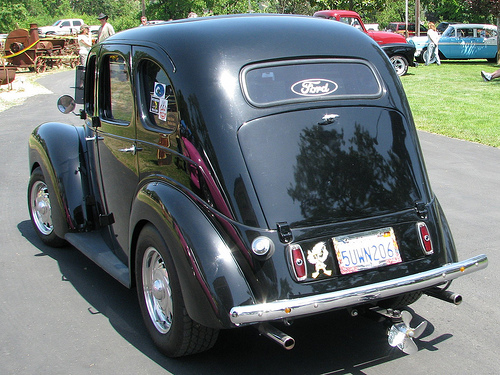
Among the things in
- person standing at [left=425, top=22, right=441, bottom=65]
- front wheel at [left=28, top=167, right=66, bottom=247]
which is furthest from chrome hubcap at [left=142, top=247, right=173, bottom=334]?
person standing at [left=425, top=22, right=441, bottom=65]

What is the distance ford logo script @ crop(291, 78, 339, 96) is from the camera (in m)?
3.65

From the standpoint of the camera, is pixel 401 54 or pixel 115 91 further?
pixel 401 54

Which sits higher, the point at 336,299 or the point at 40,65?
the point at 336,299

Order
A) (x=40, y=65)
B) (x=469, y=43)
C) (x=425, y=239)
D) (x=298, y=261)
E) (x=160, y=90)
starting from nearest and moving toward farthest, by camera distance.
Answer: (x=298, y=261) < (x=425, y=239) < (x=160, y=90) < (x=469, y=43) < (x=40, y=65)

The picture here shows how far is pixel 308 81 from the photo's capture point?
3.69 m

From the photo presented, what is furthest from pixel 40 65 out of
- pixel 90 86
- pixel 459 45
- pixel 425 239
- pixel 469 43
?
pixel 425 239

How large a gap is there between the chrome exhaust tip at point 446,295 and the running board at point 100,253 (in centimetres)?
196

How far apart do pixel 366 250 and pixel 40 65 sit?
2721 centimetres

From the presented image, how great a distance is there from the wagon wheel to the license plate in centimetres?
2667

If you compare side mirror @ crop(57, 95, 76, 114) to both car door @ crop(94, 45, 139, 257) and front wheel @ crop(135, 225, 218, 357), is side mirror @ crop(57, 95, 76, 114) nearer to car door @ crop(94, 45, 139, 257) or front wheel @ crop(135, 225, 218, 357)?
car door @ crop(94, 45, 139, 257)

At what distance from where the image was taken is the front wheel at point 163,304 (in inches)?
134

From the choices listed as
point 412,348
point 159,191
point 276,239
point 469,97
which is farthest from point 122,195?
point 469,97

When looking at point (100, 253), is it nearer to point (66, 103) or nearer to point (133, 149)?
point (133, 149)

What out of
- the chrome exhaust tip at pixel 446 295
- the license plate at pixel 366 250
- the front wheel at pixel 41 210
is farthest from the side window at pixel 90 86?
the chrome exhaust tip at pixel 446 295
